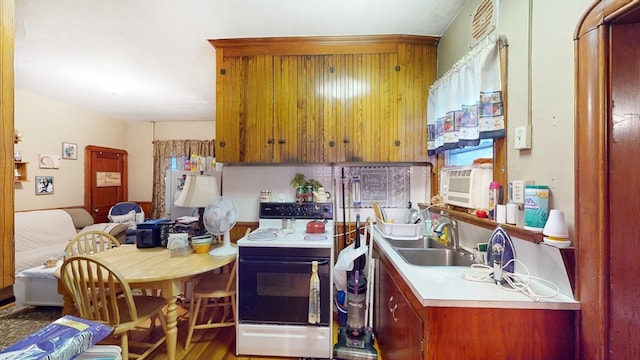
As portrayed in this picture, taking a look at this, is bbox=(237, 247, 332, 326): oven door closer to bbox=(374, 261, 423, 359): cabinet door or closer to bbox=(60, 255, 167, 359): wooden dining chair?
bbox=(374, 261, 423, 359): cabinet door

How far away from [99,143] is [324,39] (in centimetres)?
488

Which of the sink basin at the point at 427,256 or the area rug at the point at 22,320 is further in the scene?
the area rug at the point at 22,320

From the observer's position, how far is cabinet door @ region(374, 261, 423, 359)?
1.19 metres

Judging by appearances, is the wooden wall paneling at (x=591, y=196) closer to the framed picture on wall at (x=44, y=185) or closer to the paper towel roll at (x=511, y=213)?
the paper towel roll at (x=511, y=213)

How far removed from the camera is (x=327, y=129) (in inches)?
92.7

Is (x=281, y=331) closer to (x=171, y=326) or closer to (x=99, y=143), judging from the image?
(x=171, y=326)

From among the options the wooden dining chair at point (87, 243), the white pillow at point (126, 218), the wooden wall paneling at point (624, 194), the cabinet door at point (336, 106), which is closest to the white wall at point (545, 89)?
the wooden wall paneling at point (624, 194)

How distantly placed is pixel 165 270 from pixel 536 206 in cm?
212

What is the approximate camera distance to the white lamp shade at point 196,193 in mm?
2377

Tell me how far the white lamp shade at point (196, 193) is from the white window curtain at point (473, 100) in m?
1.98

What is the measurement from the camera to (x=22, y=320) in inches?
101

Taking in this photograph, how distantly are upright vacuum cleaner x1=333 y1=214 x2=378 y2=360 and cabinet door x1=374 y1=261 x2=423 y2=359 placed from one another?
0.11m

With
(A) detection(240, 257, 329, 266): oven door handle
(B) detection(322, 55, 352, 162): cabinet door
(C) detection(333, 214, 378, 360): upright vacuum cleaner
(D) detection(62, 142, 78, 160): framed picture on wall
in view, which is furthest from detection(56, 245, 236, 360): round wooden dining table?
(D) detection(62, 142, 78, 160): framed picture on wall

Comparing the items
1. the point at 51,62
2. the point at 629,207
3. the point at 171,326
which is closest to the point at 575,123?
the point at 629,207
